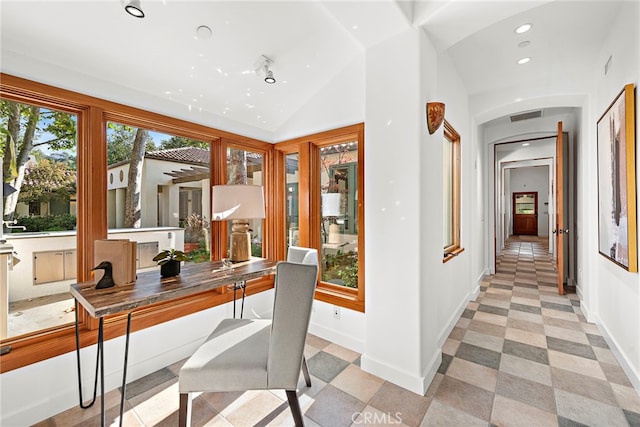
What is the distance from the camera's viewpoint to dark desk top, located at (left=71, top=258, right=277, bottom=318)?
1.41m

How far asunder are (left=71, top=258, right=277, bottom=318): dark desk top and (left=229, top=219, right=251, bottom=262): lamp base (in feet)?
0.37

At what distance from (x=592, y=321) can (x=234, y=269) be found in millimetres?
3836

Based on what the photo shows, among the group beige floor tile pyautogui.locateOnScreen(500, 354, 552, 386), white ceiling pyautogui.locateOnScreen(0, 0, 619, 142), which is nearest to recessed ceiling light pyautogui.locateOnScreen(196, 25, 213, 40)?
white ceiling pyautogui.locateOnScreen(0, 0, 619, 142)

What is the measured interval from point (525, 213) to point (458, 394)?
41.9ft

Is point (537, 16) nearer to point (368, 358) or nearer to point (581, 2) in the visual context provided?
point (581, 2)

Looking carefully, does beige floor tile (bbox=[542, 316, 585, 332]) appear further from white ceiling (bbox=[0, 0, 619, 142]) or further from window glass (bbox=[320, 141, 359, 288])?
white ceiling (bbox=[0, 0, 619, 142])

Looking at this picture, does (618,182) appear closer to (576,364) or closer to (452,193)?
(452,193)

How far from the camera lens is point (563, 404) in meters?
1.78

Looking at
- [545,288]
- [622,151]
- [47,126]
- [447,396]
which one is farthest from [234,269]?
[545,288]

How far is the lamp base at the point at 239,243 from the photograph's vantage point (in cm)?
245

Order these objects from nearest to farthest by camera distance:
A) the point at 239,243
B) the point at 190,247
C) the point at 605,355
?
1. the point at 605,355
2. the point at 239,243
3. the point at 190,247

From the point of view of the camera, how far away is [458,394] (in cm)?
188

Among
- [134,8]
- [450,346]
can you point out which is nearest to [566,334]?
[450,346]

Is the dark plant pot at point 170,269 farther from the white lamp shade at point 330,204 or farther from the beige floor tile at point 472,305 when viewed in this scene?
the beige floor tile at point 472,305
